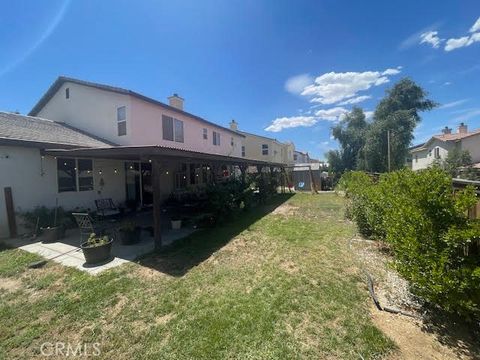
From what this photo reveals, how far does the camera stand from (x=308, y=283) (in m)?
4.14

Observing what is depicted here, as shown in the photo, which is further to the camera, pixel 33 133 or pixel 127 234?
pixel 33 133

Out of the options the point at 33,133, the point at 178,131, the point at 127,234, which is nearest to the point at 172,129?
the point at 178,131

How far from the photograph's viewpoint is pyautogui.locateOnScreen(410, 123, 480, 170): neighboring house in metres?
25.0

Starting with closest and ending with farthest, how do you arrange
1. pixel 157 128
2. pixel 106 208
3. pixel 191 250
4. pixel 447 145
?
pixel 191 250 → pixel 106 208 → pixel 157 128 → pixel 447 145

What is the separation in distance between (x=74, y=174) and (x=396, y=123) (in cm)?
2956

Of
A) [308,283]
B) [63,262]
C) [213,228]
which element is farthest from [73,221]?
[308,283]

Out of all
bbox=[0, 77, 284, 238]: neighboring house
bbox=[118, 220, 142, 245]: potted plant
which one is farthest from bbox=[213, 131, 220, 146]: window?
bbox=[118, 220, 142, 245]: potted plant

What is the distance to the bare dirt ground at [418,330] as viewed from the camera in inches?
102

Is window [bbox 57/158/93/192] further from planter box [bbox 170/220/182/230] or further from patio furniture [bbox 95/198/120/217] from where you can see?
planter box [bbox 170/220/182/230]

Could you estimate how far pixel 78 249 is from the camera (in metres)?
6.28

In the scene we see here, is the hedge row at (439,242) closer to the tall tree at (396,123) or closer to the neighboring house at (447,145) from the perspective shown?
the neighboring house at (447,145)

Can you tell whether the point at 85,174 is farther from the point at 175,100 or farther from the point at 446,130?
the point at 446,130

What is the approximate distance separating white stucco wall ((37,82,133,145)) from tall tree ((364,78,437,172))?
2406 centimetres

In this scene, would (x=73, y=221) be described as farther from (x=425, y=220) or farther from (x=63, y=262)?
(x=425, y=220)
